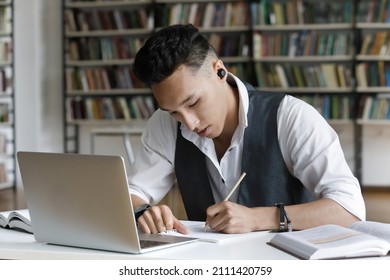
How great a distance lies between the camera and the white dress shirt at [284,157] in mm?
1711

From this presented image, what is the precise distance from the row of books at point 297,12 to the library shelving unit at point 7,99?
2381 millimetres

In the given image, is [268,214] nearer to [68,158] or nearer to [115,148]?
[68,158]

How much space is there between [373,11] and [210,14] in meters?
1.54

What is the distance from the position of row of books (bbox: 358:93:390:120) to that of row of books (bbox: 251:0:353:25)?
2.56 ft

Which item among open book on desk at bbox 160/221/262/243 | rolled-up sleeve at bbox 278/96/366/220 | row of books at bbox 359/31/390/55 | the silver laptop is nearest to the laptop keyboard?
the silver laptop

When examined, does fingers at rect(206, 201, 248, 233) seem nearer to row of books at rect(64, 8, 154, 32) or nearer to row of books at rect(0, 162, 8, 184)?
row of books at rect(0, 162, 8, 184)

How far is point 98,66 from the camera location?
7484 millimetres

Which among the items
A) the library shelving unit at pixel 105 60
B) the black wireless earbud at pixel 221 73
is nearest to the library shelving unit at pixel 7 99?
the library shelving unit at pixel 105 60

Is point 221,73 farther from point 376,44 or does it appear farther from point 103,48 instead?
point 103,48

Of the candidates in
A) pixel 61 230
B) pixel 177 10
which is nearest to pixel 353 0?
pixel 177 10

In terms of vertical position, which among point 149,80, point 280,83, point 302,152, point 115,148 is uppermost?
point 149,80

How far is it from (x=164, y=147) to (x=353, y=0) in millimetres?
5091

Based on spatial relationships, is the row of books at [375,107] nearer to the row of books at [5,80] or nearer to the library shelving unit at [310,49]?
the library shelving unit at [310,49]
